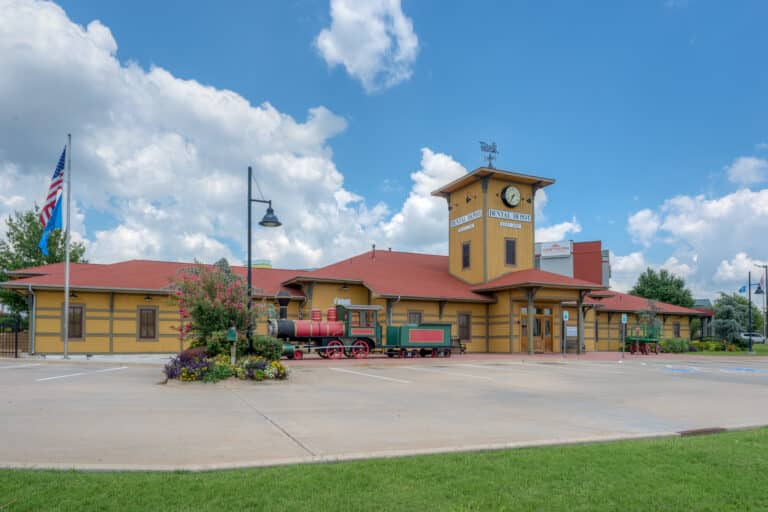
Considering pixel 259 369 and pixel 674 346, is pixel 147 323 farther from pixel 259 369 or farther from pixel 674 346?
pixel 674 346

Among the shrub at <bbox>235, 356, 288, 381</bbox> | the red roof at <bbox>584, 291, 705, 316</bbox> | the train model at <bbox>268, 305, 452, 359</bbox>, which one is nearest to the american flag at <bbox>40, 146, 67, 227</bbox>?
the train model at <bbox>268, 305, 452, 359</bbox>

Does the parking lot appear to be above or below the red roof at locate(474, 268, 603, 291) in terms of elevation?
below

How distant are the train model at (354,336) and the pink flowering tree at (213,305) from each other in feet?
23.7

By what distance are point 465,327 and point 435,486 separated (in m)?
27.4

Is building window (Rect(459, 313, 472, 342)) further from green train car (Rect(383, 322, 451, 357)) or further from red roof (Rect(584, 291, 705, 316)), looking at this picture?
red roof (Rect(584, 291, 705, 316))

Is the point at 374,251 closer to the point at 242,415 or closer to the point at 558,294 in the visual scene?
the point at 558,294

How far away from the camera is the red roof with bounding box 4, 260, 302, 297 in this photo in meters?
25.5

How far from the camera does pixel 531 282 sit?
95.7 feet

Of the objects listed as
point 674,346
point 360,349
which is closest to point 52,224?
point 360,349

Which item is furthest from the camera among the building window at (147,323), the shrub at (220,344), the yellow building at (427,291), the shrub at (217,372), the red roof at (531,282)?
the red roof at (531,282)

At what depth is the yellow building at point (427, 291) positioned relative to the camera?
1043 inches

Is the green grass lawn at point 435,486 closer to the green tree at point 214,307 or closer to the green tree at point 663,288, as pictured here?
the green tree at point 214,307

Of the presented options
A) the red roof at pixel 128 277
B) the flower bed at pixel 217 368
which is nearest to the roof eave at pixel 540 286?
the red roof at pixel 128 277

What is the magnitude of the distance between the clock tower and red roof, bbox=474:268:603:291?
78 cm
